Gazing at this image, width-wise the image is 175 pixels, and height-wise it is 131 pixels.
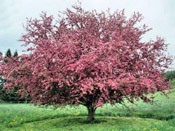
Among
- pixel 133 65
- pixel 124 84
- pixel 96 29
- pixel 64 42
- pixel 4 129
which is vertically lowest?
pixel 4 129

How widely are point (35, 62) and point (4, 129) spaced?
411cm

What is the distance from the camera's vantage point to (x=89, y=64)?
9727 mm

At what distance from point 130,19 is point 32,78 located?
653 cm

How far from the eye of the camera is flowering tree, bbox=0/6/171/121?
9.61m

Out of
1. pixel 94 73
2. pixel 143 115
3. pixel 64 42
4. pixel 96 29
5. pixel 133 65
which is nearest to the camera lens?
pixel 94 73

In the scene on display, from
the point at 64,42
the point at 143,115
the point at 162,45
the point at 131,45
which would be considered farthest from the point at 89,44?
the point at 143,115

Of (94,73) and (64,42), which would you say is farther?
(64,42)

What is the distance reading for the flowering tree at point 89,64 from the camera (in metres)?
9.61

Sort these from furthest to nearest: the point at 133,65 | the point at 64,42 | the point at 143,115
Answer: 1. the point at 143,115
2. the point at 133,65
3. the point at 64,42

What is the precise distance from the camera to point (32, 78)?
34.8 ft

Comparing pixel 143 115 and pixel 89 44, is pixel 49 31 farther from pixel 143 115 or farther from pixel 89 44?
pixel 143 115

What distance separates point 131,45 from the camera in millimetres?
11305

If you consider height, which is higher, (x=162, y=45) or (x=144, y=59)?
(x=162, y=45)

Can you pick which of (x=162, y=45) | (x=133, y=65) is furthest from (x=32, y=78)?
(x=162, y=45)
